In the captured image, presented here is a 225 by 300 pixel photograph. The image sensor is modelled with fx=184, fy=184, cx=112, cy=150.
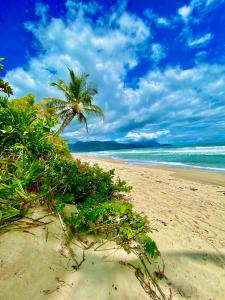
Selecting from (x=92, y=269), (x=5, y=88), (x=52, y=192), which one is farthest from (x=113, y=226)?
(x=5, y=88)

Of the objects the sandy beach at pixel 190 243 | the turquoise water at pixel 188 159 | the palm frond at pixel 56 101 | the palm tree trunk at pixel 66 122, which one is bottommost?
the sandy beach at pixel 190 243

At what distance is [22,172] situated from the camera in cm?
236

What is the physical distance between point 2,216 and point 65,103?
51.2ft

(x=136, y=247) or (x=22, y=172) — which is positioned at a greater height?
(x=22, y=172)

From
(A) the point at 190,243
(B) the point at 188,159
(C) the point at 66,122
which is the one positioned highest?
(C) the point at 66,122

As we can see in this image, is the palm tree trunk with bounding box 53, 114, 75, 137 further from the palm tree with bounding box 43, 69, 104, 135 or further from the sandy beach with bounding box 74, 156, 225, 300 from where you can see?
the sandy beach with bounding box 74, 156, 225, 300

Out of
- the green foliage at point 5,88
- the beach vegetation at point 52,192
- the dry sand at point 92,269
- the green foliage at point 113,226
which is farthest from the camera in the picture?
the green foliage at point 5,88

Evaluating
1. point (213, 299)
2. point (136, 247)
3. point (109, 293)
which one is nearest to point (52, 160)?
point (136, 247)

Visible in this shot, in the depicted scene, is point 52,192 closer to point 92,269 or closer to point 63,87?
point 92,269

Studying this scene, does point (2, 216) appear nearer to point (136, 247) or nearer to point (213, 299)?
point (136, 247)

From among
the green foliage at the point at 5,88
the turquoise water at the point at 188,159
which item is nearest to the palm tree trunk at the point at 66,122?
the turquoise water at the point at 188,159

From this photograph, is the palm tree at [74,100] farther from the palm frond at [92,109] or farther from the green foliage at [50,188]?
the green foliage at [50,188]

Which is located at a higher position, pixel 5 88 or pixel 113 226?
pixel 5 88

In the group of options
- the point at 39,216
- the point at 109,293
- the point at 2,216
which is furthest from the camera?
the point at 39,216
